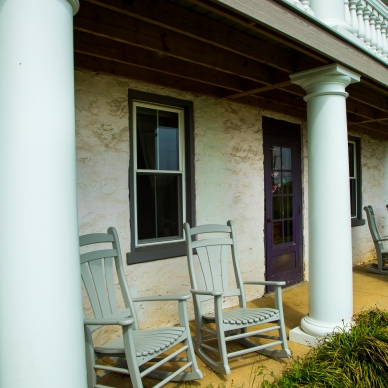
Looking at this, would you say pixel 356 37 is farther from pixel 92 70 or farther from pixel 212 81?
pixel 92 70

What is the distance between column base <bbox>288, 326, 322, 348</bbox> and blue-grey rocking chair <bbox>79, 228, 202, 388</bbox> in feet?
3.58

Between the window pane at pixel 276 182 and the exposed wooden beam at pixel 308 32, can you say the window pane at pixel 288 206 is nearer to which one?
the window pane at pixel 276 182

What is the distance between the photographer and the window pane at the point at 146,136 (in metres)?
3.77

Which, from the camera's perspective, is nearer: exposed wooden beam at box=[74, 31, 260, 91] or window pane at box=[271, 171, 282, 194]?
exposed wooden beam at box=[74, 31, 260, 91]

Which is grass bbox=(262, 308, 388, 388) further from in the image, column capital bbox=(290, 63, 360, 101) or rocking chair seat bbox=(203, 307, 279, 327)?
column capital bbox=(290, 63, 360, 101)

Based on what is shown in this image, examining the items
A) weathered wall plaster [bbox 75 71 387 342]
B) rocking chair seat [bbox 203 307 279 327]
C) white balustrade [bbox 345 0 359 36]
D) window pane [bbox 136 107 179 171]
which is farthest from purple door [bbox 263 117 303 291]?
rocking chair seat [bbox 203 307 279 327]

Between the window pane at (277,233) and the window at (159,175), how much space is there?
154 cm

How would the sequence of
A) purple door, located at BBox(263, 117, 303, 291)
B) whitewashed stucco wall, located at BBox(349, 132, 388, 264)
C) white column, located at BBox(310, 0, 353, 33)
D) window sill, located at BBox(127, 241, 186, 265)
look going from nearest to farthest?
white column, located at BBox(310, 0, 353, 33) < window sill, located at BBox(127, 241, 186, 265) < purple door, located at BBox(263, 117, 303, 291) < whitewashed stucco wall, located at BBox(349, 132, 388, 264)

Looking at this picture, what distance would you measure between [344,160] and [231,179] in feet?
4.82

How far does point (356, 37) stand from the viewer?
3.64m

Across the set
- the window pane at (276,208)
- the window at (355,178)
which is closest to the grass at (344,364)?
the window pane at (276,208)

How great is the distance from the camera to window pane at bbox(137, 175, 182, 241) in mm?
3785

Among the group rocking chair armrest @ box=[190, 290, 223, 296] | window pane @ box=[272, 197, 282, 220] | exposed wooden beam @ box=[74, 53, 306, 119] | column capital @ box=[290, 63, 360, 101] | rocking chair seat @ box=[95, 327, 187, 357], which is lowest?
rocking chair seat @ box=[95, 327, 187, 357]

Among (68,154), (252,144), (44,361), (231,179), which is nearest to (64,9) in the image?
(68,154)
